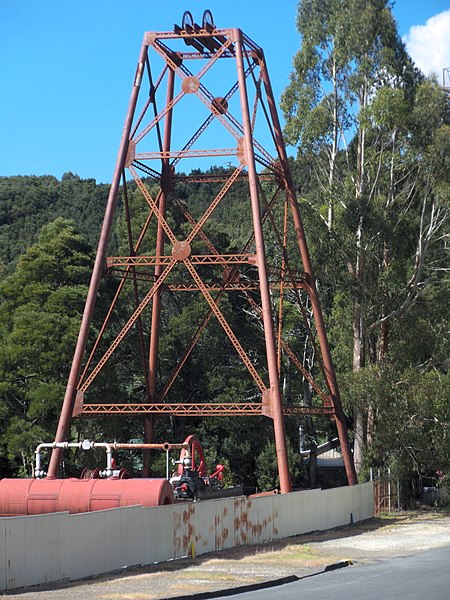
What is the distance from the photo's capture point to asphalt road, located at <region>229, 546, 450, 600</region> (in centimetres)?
1706

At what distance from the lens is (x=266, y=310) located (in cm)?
3425

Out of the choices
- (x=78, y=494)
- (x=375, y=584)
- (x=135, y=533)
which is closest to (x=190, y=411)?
(x=78, y=494)

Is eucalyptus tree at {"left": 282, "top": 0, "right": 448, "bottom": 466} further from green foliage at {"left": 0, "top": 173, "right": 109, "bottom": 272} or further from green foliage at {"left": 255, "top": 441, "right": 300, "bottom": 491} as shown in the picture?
green foliage at {"left": 0, "top": 173, "right": 109, "bottom": 272}

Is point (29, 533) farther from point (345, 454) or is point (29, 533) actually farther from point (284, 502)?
point (345, 454)

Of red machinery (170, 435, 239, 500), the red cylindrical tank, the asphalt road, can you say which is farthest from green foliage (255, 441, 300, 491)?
the asphalt road

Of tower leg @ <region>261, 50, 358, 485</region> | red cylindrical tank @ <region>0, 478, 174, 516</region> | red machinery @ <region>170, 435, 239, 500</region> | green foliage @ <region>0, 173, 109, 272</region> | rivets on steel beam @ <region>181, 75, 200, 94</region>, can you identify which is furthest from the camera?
green foliage @ <region>0, 173, 109, 272</region>

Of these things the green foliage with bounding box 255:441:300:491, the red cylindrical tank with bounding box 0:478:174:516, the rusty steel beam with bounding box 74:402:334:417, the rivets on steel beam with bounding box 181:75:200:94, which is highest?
the rivets on steel beam with bounding box 181:75:200:94

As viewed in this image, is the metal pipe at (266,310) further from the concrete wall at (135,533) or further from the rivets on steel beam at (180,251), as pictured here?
the rivets on steel beam at (180,251)

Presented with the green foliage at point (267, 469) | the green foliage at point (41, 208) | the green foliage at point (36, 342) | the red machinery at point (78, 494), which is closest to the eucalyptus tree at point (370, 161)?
the green foliage at point (267, 469)

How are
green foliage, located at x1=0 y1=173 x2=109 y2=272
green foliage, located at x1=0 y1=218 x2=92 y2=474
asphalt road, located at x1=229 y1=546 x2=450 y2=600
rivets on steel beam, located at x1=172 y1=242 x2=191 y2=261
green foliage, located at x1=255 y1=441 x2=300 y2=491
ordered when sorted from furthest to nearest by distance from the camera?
1. green foliage, located at x1=0 y1=173 x2=109 y2=272
2. green foliage, located at x1=255 y1=441 x2=300 y2=491
3. green foliage, located at x1=0 y1=218 x2=92 y2=474
4. rivets on steel beam, located at x1=172 y1=242 x2=191 y2=261
5. asphalt road, located at x1=229 y1=546 x2=450 y2=600

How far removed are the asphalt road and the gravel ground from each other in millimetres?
621

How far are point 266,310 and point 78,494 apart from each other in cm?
996

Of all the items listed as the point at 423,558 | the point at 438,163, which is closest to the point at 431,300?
the point at 438,163

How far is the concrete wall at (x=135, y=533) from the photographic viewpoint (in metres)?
18.6
